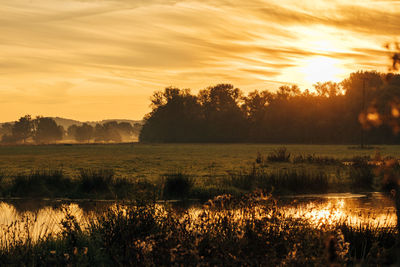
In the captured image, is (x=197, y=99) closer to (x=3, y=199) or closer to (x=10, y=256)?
(x=3, y=199)

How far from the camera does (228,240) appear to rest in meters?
6.63

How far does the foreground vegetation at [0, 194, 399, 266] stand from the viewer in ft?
19.1

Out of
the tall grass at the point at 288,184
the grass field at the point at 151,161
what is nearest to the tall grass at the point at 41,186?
the grass field at the point at 151,161

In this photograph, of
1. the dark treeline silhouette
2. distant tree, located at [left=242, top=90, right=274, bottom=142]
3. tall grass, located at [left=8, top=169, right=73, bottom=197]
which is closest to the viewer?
tall grass, located at [left=8, top=169, right=73, bottom=197]

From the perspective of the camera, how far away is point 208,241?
23.4 feet

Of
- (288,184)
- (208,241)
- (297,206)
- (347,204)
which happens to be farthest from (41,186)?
(208,241)

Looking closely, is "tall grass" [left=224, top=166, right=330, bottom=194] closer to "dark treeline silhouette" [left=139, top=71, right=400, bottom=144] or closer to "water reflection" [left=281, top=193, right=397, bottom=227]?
"water reflection" [left=281, top=193, right=397, bottom=227]

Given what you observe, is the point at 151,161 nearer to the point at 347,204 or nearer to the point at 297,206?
the point at 347,204

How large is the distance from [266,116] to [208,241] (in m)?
109

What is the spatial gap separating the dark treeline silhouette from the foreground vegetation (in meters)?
90.2

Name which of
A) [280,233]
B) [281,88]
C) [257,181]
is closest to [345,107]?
[281,88]

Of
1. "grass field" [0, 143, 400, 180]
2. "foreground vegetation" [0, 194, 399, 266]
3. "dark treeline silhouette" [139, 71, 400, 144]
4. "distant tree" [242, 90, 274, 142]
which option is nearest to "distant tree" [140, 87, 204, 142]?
"dark treeline silhouette" [139, 71, 400, 144]

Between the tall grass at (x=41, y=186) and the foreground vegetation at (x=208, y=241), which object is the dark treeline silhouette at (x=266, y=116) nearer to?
the tall grass at (x=41, y=186)

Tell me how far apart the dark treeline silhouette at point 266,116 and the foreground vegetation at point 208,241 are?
90.2 meters
